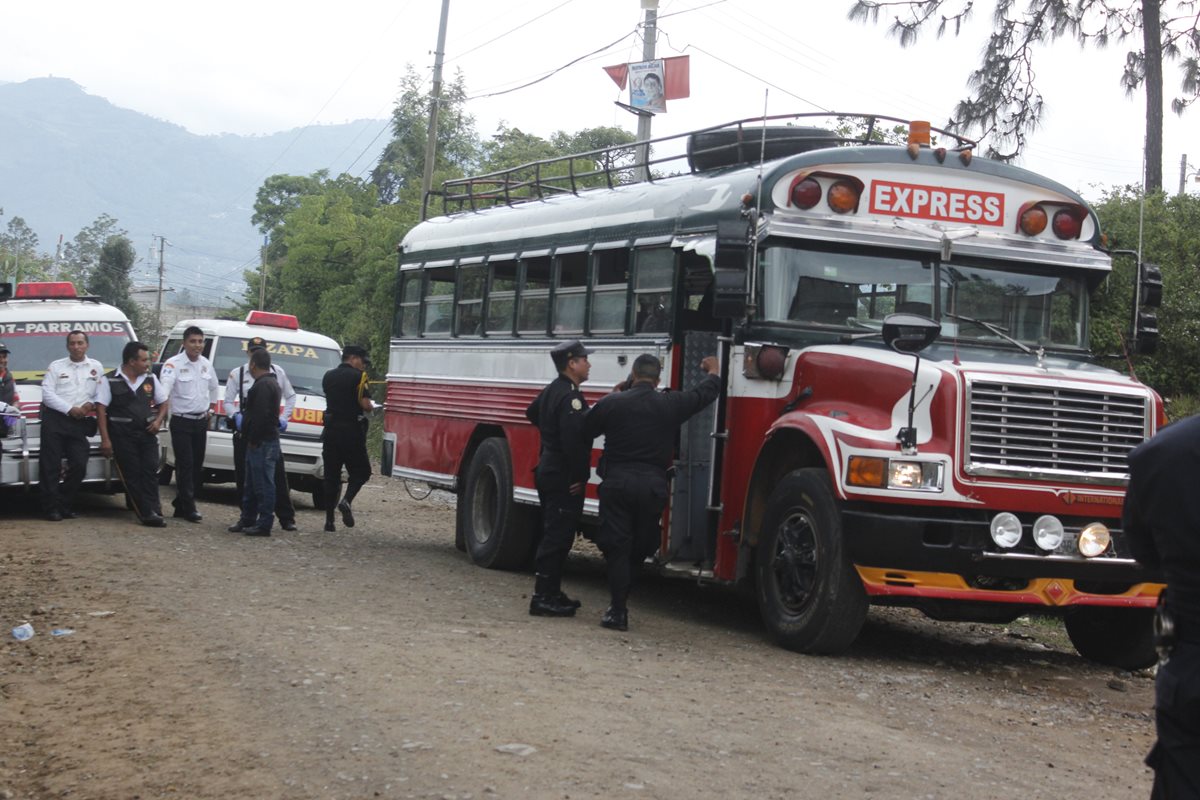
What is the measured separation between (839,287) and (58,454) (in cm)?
856

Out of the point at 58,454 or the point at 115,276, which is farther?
the point at 115,276

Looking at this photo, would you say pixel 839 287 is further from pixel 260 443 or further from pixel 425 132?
pixel 425 132

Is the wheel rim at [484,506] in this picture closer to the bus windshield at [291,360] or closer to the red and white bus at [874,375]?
the red and white bus at [874,375]

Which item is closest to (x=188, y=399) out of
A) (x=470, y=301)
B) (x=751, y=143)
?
(x=470, y=301)

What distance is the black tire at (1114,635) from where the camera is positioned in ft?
31.2

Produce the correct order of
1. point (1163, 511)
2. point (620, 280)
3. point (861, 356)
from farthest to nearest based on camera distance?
point (620, 280), point (861, 356), point (1163, 511)

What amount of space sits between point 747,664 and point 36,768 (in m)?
3.88

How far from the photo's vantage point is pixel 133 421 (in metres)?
14.8

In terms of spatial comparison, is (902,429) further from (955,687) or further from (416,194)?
(416,194)

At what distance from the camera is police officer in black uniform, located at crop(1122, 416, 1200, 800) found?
3805 mm

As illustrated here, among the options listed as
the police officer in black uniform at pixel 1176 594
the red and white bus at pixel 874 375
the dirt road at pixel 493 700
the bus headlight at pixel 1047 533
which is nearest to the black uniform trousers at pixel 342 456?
the dirt road at pixel 493 700

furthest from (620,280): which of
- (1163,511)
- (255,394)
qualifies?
(1163,511)

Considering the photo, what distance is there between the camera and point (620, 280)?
11422 millimetres

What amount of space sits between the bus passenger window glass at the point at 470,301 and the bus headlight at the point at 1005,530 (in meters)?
6.14
